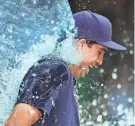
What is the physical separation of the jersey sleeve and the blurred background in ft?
2.11

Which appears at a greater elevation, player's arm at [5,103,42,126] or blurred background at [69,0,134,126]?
player's arm at [5,103,42,126]

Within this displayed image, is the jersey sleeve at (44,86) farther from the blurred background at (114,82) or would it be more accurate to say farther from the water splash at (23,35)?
the blurred background at (114,82)

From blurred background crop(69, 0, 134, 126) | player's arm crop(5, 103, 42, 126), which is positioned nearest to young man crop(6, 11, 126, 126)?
A: player's arm crop(5, 103, 42, 126)

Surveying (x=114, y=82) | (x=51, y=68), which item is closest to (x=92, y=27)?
(x=51, y=68)

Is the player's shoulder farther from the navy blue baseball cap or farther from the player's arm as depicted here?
the navy blue baseball cap

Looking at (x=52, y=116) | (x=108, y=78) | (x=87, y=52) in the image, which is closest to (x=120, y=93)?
(x=108, y=78)

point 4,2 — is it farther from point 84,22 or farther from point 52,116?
point 52,116

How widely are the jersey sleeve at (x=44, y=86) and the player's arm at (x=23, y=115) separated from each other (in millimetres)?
11

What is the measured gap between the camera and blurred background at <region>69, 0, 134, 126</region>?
160 centimetres

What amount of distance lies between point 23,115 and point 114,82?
0.83 meters

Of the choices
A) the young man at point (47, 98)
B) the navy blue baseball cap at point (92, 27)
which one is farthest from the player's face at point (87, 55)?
the young man at point (47, 98)

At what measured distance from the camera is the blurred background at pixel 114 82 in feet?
5.25

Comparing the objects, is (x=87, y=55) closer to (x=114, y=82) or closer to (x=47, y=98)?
(x=47, y=98)

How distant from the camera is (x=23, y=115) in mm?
875
